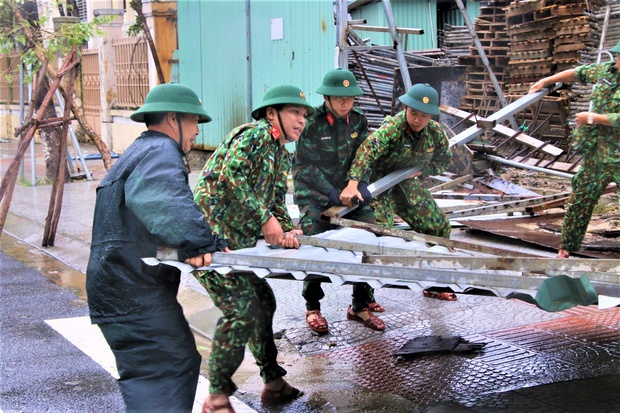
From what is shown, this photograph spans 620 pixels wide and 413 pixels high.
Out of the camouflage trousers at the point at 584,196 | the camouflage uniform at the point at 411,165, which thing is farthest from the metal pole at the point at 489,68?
the camouflage uniform at the point at 411,165

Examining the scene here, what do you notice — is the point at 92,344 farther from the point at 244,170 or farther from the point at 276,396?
the point at 244,170

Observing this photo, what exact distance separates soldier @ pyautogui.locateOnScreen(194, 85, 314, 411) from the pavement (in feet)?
1.18

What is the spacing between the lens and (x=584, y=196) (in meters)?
6.21

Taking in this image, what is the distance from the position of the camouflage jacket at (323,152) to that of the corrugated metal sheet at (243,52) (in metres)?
6.90

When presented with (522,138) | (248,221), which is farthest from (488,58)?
(248,221)

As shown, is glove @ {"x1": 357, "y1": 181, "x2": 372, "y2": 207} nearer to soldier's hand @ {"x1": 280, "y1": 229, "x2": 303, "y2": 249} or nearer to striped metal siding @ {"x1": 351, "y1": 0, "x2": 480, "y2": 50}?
soldier's hand @ {"x1": 280, "y1": 229, "x2": 303, "y2": 249}

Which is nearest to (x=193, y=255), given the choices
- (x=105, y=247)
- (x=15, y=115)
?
(x=105, y=247)

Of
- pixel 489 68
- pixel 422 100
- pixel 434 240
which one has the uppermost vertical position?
pixel 489 68

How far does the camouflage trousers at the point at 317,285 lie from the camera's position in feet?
17.9

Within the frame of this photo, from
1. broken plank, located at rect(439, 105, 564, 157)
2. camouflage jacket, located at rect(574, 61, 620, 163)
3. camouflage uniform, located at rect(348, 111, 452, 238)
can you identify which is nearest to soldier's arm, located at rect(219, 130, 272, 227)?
camouflage uniform, located at rect(348, 111, 452, 238)

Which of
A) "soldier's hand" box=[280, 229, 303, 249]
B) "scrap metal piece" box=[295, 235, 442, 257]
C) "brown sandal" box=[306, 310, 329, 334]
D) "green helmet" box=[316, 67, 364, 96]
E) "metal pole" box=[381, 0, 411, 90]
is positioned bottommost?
"brown sandal" box=[306, 310, 329, 334]

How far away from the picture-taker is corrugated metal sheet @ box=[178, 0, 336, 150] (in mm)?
12680

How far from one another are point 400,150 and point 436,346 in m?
1.55

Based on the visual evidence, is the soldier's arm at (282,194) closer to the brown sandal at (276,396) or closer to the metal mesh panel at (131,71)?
the brown sandal at (276,396)
